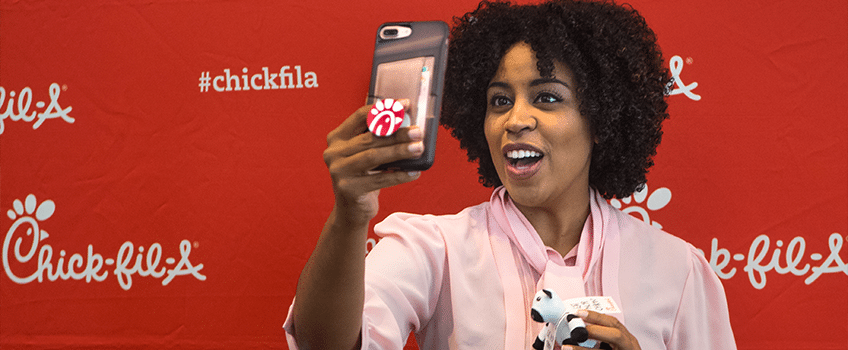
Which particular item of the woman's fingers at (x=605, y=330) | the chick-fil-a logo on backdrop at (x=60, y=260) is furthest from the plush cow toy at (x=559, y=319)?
the chick-fil-a logo on backdrop at (x=60, y=260)

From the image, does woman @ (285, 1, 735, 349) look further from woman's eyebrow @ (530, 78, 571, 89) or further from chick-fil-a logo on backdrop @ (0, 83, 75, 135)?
chick-fil-a logo on backdrop @ (0, 83, 75, 135)

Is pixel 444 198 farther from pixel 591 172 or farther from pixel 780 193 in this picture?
pixel 780 193

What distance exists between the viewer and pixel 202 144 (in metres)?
1.25

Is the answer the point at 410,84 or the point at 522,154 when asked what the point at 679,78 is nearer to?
the point at 522,154

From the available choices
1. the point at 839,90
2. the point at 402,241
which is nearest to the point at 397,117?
the point at 402,241

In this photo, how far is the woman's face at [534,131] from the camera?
2.84 ft

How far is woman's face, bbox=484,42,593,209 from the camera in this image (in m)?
0.87

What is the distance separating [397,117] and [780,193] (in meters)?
0.96

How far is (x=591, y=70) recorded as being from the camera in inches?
37.4

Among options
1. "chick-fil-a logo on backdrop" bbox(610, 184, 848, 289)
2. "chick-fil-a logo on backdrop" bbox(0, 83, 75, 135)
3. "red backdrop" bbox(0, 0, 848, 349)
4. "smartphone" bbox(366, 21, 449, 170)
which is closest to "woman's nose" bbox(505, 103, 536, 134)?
"smartphone" bbox(366, 21, 449, 170)

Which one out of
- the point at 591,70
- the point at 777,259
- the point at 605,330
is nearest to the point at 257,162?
the point at 591,70

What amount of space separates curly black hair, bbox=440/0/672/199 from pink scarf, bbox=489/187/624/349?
0.34 ft

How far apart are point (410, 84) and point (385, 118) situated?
8 centimetres

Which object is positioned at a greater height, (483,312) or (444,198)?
(444,198)
